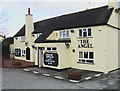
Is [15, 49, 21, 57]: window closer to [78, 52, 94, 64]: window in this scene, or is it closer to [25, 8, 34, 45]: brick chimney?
[25, 8, 34, 45]: brick chimney

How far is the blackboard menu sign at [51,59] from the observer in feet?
44.7

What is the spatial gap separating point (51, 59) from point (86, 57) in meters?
3.99

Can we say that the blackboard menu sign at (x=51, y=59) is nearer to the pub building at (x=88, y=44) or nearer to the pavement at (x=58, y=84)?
the pub building at (x=88, y=44)

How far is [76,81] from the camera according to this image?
369 inches

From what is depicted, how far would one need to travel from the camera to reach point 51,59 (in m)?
14.1

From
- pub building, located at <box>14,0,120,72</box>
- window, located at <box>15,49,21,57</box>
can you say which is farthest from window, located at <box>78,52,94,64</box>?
window, located at <box>15,49,21,57</box>

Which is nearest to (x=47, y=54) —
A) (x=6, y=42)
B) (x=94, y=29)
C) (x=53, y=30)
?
(x=53, y=30)

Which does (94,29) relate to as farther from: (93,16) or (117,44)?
(117,44)

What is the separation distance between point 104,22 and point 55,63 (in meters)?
6.74

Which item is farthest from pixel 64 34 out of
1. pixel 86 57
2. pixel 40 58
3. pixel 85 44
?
pixel 40 58

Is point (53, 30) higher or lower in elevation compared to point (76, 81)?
higher

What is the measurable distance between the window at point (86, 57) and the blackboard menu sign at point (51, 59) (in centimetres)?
279

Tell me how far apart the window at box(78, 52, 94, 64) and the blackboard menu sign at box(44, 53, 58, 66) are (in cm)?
279

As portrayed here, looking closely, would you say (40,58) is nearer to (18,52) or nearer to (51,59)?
(51,59)
